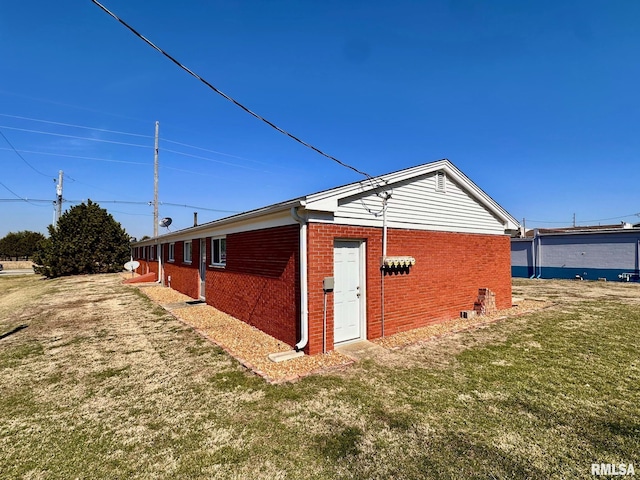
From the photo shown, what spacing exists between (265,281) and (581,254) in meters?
24.9

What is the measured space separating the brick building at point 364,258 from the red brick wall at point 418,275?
3 cm

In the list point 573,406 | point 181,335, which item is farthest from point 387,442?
point 181,335

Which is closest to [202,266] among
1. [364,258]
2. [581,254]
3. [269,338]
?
[269,338]

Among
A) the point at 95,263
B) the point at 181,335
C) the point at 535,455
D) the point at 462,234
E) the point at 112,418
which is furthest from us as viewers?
the point at 95,263

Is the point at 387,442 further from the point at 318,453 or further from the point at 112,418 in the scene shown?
the point at 112,418

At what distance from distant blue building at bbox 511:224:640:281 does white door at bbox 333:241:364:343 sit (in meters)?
22.8

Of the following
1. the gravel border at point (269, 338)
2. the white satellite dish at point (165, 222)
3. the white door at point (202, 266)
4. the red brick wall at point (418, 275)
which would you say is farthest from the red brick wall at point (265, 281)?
the white satellite dish at point (165, 222)

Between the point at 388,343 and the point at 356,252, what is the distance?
2076 mm

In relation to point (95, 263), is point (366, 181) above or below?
above

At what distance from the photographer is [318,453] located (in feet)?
10.2

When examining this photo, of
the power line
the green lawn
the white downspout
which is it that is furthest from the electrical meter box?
the power line

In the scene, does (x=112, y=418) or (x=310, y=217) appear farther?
(x=310, y=217)

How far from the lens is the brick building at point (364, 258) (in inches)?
240

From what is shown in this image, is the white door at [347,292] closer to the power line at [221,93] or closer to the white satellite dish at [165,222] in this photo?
the power line at [221,93]
